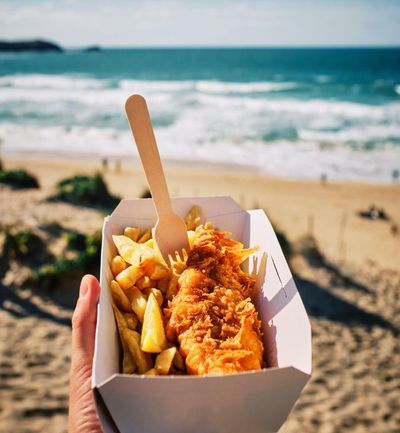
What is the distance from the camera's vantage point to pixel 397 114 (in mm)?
34375

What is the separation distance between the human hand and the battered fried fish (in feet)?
2.03

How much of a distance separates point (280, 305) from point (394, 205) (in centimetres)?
1544

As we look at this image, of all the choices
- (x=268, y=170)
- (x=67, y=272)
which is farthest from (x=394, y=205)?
(x=67, y=272)

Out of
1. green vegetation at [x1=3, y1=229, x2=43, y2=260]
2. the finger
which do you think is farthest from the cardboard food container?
green vegetation at [x1=3, y1=229, x2=43, y2=260]

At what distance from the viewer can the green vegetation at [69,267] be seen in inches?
305

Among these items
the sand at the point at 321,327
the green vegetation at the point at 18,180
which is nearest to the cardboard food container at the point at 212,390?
the sand at the point at 321,327

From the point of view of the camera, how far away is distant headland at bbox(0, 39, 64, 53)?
145 metres

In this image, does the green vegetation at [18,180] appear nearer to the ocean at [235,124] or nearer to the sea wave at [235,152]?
the sea wave at [235,152]

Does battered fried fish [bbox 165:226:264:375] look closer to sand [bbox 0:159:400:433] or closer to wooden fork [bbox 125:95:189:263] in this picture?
wooden fork [bbox 125:95:189:263]

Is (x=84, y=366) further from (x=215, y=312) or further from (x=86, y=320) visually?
(x=215, y=312)

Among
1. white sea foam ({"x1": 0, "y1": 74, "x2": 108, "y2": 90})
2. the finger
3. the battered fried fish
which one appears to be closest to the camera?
the battered fried fish

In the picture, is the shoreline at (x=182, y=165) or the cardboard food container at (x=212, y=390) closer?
the cardboard food container at (x=212, y=390)

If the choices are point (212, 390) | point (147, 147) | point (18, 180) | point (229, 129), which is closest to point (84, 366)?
point (212, 390)

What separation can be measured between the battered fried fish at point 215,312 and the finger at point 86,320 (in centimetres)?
61
